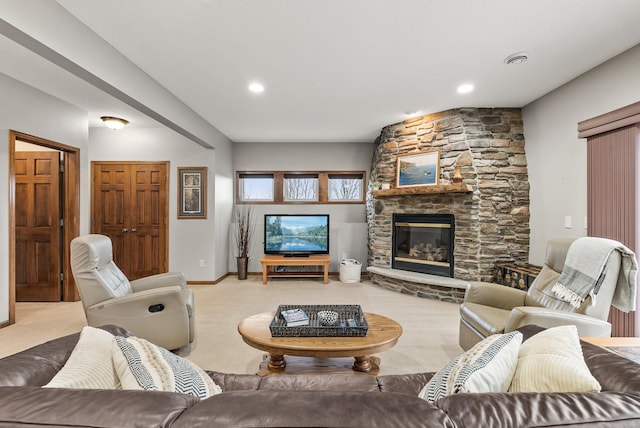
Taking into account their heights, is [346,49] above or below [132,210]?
above

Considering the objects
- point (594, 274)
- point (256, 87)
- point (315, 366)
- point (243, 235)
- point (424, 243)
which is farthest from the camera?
point (243, 235)

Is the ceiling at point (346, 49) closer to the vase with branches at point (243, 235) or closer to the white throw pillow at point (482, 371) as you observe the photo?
the white throw pillow at point (482, 371)

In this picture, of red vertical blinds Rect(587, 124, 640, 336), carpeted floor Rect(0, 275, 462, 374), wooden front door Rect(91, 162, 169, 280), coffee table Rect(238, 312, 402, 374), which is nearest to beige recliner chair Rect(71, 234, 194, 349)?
carpeted floor Rect(0, 275, 462, 374)

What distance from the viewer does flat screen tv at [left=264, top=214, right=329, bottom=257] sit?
18.2ft

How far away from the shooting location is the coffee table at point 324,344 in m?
1.89

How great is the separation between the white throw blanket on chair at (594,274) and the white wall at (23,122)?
16.5ft

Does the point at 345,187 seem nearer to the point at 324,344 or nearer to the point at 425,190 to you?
the point at 425,190

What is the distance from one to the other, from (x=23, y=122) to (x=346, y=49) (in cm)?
350

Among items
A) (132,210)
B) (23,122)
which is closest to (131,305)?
(23,122)

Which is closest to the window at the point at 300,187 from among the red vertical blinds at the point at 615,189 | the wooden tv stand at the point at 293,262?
the wooden tv stand at the point at 293,262

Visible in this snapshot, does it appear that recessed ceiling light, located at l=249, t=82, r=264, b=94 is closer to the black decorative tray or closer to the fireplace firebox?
the black decorative tray

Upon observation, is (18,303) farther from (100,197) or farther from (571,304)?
(571,304)

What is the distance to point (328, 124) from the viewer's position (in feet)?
15.4

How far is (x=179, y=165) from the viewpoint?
5.14 metres
